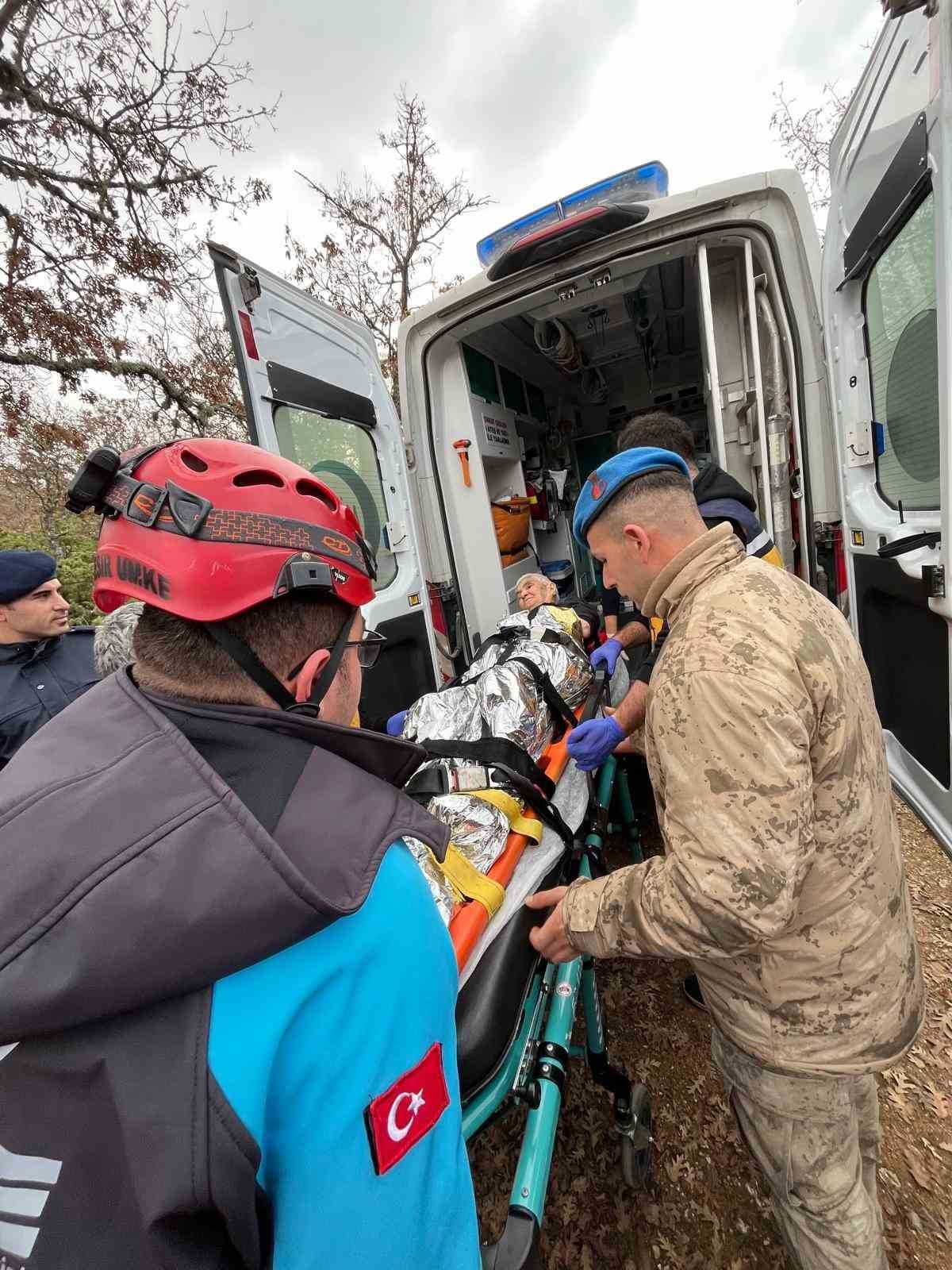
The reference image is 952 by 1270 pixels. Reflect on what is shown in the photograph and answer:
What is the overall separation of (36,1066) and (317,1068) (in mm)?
296

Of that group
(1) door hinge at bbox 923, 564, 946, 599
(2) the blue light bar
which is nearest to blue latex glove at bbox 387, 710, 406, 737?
(1) door hinge at bbox 923, 564, 946, 599

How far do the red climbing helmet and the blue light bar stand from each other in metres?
2.94

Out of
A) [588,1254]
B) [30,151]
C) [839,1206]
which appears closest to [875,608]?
[839,1206]

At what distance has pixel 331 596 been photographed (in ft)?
2.85

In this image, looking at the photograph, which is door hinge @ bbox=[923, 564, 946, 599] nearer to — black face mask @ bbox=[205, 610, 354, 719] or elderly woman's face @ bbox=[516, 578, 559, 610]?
black face mask @ bbox=[205, 610, 354, 719]

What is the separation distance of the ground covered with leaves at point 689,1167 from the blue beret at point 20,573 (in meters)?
2.77

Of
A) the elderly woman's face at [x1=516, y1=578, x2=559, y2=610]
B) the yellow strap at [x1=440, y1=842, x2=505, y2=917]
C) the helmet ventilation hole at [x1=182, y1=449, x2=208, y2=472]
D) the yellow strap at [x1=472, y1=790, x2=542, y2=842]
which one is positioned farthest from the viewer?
the elderly woman's face at [x1=516, y1=578, x2=559, y2=610]

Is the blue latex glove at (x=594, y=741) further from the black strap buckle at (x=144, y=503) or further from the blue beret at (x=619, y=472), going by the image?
the black strap buckle at (x=144, y=503)

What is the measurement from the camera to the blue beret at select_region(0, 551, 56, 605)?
243cm

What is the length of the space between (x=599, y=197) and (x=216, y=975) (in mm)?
3770

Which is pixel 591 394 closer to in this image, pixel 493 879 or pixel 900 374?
pixel 900 374

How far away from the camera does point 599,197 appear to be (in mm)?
3012

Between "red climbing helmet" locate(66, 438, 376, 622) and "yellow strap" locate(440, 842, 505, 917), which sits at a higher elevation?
"red climbing helmet" locate(66, 438, 376, 622)

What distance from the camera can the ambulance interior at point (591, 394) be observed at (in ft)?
9.93
